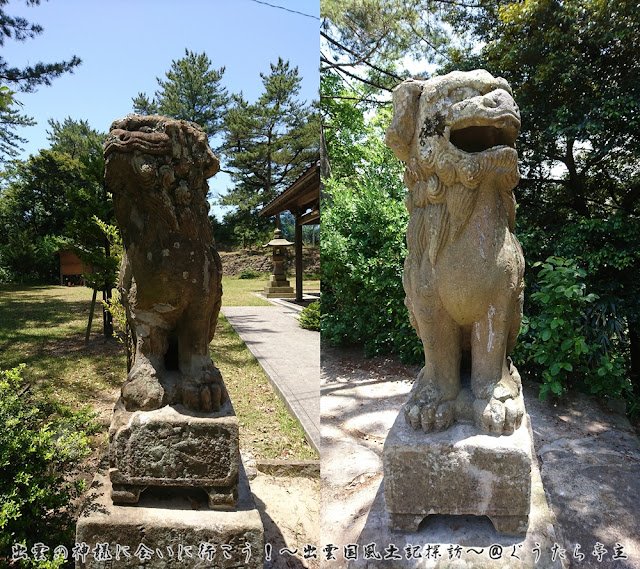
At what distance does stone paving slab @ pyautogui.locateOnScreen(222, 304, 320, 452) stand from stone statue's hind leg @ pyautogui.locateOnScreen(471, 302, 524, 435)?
1892 mm

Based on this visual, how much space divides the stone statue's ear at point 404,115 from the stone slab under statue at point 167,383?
2.29 feet

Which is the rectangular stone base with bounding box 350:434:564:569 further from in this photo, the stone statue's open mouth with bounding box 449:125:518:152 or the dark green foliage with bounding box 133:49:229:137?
the dark green foliage with bounding box 133:49:229:137

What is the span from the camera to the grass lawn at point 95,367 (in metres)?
3.71

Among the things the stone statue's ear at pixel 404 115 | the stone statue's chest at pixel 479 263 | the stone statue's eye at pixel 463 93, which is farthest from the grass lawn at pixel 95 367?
the stone statue's eye at pixel 463 93

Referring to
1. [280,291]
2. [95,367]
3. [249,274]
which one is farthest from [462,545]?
[249,274]

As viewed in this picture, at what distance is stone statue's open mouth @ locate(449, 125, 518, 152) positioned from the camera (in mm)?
1631

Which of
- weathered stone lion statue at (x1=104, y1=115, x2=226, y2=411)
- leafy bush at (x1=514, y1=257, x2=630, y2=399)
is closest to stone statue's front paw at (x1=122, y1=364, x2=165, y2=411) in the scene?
weathered stone lion statue at (x1=104, y1=115, x2=226, y2=411)

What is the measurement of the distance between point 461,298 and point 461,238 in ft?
0.72

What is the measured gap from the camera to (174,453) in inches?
68.0

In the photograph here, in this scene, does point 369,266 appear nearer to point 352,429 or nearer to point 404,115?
point 352,429

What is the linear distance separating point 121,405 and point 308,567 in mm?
1223

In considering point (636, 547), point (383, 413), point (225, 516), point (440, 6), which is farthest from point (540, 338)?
point (440, 6)

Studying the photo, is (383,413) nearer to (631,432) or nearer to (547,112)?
(631,432)

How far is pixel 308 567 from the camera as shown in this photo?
2.25 m
